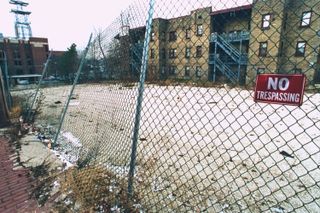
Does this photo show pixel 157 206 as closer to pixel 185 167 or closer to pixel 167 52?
pixel 185 167

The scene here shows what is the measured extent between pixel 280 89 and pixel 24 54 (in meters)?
61.8

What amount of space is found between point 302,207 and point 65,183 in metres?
3.25

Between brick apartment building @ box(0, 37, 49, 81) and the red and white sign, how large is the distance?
57.9 meters

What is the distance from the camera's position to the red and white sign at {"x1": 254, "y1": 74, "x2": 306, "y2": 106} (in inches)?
57.6

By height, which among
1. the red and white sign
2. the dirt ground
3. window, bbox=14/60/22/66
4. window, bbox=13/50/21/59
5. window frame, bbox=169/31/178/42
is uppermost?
window, bbox=13/50/21/59

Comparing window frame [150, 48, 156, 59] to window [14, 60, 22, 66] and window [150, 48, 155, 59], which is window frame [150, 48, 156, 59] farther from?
window [14, 60, 22, 66]

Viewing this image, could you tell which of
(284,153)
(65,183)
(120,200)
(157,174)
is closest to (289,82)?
(120,200)

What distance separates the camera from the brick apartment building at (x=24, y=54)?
48844mm

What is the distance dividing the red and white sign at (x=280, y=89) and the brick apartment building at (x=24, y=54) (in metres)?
57.9

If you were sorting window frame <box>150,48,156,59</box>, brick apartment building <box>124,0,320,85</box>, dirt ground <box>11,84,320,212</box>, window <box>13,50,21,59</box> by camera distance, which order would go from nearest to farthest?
brick apartment building <box>124,0,320,85</box> → dirt ground <box>11,84,320,212</box> → window frame <box>150,48,156,59</box> → window <box>13,50,21,59</box>

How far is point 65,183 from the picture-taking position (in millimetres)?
3199

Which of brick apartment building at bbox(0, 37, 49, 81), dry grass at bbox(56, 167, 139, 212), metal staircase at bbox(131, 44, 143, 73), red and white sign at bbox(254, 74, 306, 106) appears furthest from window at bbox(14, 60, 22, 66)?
red and white sign at bbox(254, 74, 306, 106)

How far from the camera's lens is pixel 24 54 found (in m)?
51.8

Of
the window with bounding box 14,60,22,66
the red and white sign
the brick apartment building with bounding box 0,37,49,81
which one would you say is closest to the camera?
the red and white sign
